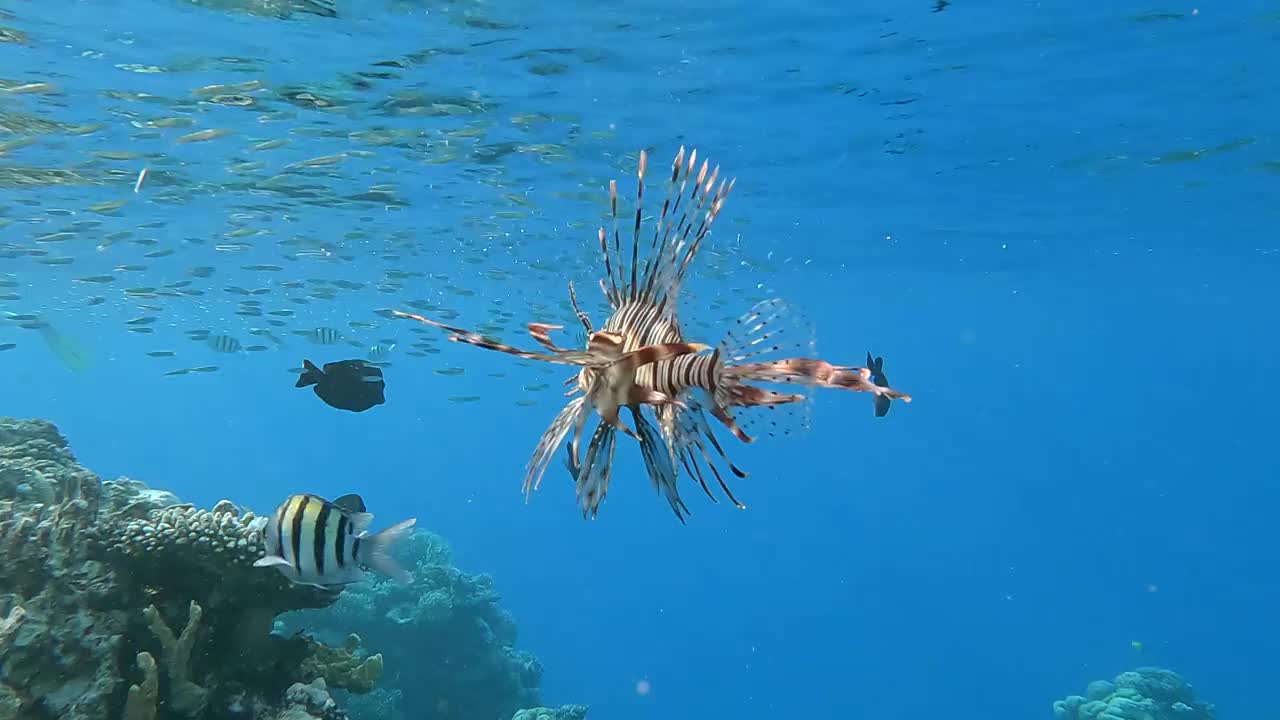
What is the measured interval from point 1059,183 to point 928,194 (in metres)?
2.93

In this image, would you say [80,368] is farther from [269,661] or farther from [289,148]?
[269,661]

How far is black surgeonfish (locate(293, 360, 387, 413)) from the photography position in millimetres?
5965

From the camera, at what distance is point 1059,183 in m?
19.2

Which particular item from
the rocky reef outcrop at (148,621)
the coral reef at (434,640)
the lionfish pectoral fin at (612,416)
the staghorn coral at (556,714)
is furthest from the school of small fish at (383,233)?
the staghorn coral at (556,714)

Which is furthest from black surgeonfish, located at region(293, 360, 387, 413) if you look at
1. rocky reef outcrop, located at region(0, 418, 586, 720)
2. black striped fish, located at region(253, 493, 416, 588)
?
black striped fish, located at region(253, 493, 416, 588)

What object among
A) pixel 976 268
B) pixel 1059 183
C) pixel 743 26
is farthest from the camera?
pixel 976 268

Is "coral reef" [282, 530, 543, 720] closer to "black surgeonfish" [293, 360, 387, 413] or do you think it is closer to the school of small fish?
the school of small fish

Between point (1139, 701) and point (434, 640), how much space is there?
40.5ft

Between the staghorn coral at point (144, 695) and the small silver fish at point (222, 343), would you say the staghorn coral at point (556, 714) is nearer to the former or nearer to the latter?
the staghorn coral at point (144, 695)

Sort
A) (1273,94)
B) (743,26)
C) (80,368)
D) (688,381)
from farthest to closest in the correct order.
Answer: (80,368), (1273,94), (743,26), (688,381)

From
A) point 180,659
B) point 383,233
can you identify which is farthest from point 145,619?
point 383,233

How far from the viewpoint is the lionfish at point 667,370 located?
221 centimetres

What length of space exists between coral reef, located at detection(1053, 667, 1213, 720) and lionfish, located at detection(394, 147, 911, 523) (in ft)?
48.6

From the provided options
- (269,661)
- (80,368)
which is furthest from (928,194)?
(80,368)
